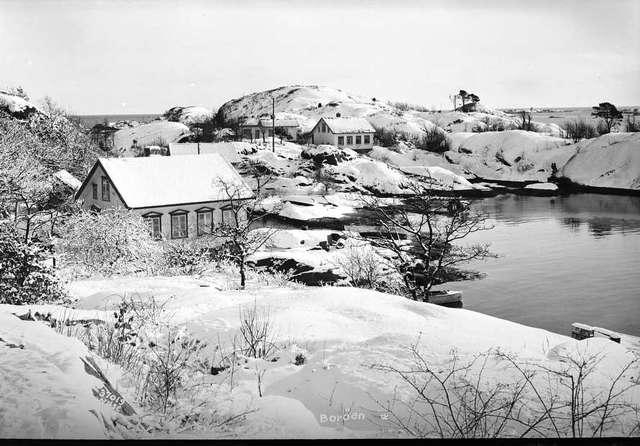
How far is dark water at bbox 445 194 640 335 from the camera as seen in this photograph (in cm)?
1255

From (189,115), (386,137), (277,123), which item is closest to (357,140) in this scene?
(386,137)

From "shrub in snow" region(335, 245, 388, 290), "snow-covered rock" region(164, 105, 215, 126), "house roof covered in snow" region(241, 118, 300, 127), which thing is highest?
"snow-covered rock" region(164, 105, 215, 126)

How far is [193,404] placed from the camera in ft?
15.4

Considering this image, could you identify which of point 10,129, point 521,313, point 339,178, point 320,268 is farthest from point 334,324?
point 339,178

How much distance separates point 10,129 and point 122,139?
4167 cm

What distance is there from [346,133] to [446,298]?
44.4m

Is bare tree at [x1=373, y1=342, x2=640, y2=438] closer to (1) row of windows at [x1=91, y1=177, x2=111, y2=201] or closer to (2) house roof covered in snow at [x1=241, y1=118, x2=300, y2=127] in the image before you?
(1) row of windows at [x1=91, y1=177, x2=111, y2=201]

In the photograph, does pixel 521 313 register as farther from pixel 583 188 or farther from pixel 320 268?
pixel 583 188

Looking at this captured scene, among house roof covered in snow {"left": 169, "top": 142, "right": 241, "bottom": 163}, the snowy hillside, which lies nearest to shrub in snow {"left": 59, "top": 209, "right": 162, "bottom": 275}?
house roof covered in snow {"left": 169, "top": 142, "right": 241, "bottom": 163}

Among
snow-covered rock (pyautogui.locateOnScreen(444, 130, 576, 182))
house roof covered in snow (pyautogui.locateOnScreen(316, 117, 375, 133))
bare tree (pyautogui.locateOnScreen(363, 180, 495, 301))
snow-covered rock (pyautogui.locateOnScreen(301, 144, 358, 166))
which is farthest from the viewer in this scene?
house roof covered in snow (pyautogui.locateOnScreen(316, 117, 375, 133))

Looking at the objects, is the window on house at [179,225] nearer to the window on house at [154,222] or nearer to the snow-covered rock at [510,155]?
the window on house at [154,222]

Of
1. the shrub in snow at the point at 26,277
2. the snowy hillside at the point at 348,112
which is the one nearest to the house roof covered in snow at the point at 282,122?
the snowy hillside at the point at 348,112

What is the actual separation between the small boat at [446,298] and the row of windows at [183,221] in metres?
10.1

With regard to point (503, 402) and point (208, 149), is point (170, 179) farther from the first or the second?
point (503, 402)
